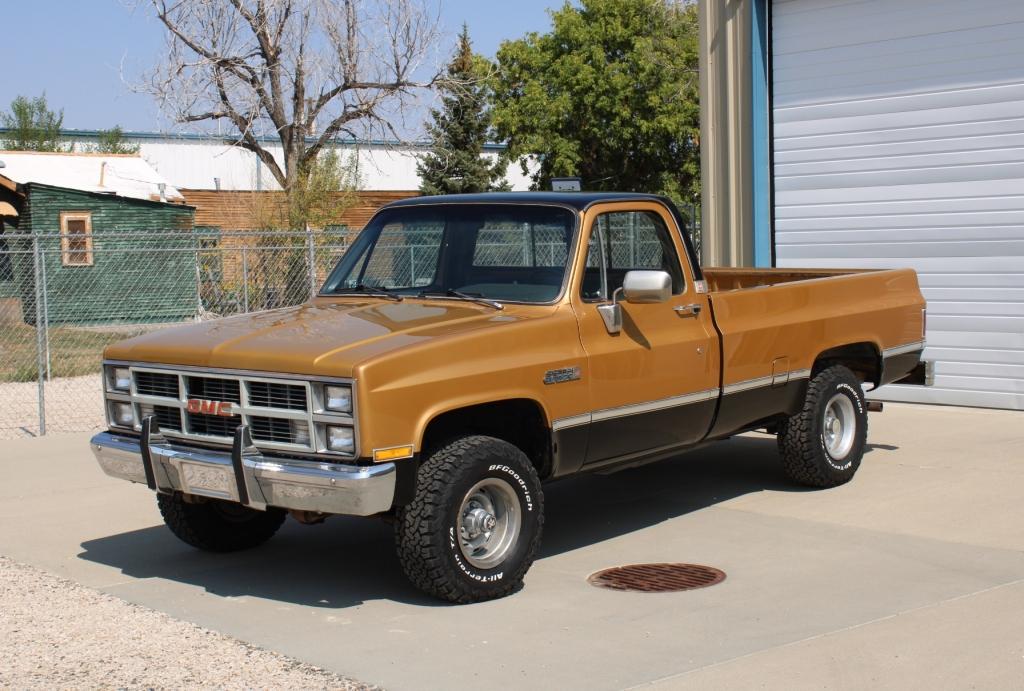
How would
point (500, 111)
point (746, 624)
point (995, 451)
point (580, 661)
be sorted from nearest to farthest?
point (580, 661) < point (746, 624) < point (995, 451) < point (500, 111)

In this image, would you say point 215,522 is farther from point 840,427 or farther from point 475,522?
point 840,427

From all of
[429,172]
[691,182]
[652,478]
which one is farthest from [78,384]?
[691,182]

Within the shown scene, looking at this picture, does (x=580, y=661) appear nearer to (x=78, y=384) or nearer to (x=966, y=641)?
(x=966, y=641)

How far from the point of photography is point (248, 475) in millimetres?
6168

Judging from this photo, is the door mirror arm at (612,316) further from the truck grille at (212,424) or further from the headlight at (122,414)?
the headlight at (122,414)

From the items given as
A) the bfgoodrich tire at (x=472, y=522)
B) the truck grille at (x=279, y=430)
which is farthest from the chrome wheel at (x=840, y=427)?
the truck grille at (x=279, y=430)

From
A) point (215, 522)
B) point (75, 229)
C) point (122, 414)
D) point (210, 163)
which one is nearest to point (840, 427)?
point (215, 522)

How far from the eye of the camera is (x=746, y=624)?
590cm

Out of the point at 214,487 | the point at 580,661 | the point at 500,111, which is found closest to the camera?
the point at 580,661

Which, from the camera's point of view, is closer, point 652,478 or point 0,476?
point 652,478

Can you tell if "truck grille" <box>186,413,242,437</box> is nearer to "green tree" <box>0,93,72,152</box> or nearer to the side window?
the side window

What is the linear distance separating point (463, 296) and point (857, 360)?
3473mm

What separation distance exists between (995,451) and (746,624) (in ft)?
16.5

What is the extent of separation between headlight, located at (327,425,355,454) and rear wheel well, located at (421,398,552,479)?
1.65 ft
